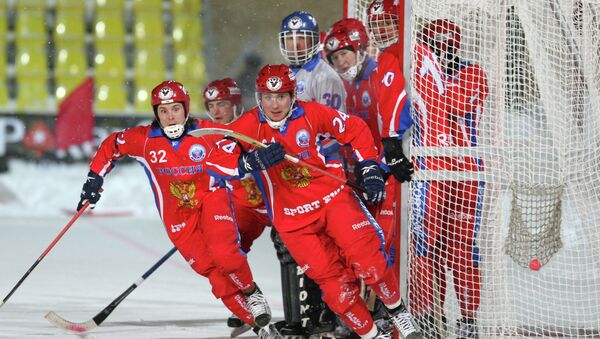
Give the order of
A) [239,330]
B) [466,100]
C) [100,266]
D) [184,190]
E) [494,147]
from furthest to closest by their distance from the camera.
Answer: [100,266] → [239,330] → [184,190] → [466,100] → [494,147]

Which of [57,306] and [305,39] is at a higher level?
[305,39]

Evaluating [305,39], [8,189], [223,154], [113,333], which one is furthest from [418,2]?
[8,189]

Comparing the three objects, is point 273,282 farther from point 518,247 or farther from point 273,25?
point 273,25

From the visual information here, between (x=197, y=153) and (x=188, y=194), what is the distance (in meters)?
0.19

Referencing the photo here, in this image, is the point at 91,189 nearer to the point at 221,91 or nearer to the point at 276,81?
the point at 221,91

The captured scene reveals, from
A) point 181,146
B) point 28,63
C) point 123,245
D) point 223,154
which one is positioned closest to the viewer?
point 223,154

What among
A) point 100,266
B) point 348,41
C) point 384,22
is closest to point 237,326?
point 348,41

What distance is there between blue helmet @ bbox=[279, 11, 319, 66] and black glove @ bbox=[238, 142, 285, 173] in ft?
2.81

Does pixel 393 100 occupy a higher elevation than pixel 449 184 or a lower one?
higher

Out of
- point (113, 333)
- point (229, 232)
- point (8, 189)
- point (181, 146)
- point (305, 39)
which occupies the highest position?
point (305, 39)

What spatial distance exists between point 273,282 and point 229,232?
2.12m

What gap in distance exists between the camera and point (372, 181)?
4.05 m

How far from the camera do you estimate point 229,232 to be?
4.37 metres

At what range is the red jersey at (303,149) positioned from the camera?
13.6 feet
